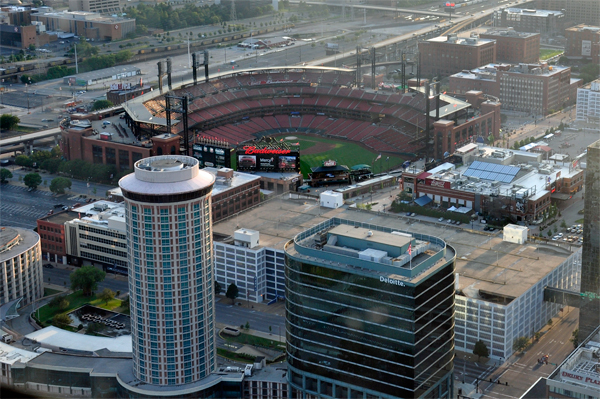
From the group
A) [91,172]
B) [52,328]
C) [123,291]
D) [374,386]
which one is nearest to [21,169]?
[91,172]

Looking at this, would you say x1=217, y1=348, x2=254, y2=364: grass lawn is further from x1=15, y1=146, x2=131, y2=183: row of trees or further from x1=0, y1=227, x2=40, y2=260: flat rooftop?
x1=15, y1=146, x2=131, y2=183: row of trees

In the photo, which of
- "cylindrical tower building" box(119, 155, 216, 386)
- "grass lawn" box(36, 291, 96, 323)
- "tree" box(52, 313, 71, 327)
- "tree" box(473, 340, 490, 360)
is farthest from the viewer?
"grass lawn" box(36, 291, 96, 323)

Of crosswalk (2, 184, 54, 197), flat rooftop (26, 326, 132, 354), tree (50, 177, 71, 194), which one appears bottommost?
flat rooftop (26, 326, 132, 354)

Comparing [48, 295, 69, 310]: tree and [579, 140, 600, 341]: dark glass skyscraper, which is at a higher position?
[579, 140, 600, 341]: dark glass skyscraper

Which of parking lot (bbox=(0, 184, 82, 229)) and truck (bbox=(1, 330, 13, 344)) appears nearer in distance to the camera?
truck (bbox=(1, 330, 13, 344))

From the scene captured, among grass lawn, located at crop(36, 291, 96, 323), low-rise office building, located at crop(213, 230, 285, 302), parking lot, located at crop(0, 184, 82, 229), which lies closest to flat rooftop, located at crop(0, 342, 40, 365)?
grass lawn, located at crop(36, 291, 96, 323)

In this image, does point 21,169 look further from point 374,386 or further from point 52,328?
point 374,386

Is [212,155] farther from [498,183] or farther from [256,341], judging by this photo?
[256,341]

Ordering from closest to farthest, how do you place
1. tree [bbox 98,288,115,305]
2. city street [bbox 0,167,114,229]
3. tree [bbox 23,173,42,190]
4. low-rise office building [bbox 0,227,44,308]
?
low-rise office building [bbox 0,227,44,308] → tree [bbox 98,288,115,305] → city street [bbox 0,167,114,229] → tree [bbox 23,173,42,190]
